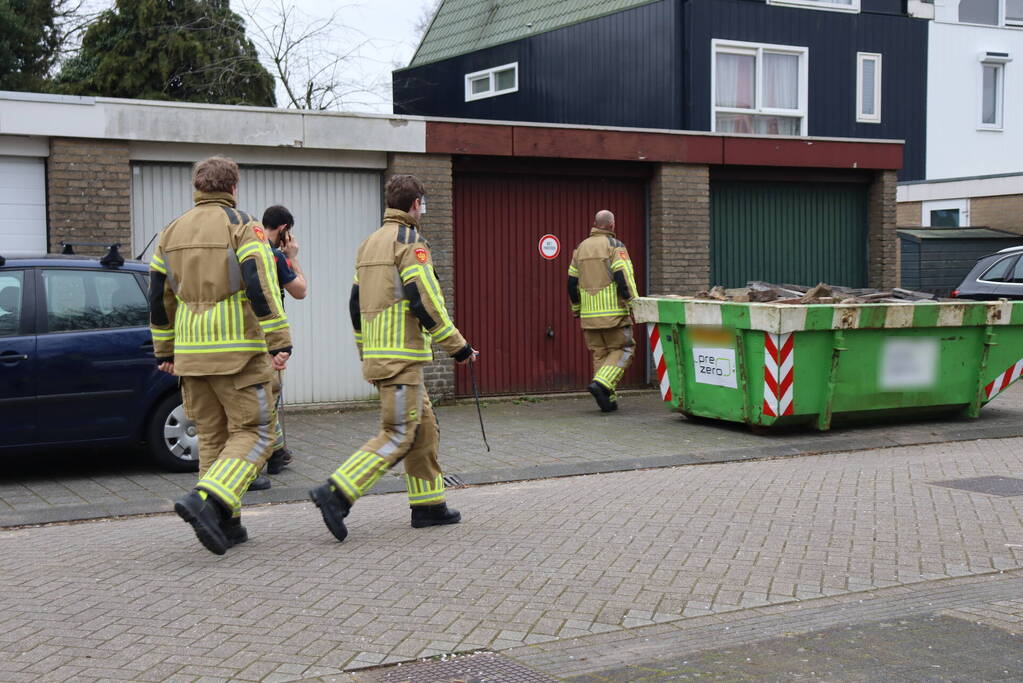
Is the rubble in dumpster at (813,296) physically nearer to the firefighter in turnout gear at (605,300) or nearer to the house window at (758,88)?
the firefighter in turnout gear at (605,300)

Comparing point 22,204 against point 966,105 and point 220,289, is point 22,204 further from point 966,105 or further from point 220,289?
point 966,105

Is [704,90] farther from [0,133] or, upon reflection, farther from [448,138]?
[0,133]

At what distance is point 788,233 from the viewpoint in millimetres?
15352

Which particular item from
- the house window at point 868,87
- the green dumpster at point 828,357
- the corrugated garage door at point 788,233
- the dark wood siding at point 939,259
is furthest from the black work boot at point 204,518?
the house window at point 868,87

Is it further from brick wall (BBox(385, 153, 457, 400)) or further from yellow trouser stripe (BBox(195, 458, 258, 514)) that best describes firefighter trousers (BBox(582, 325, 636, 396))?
yellow trouser stripe (BBox(195, 458, 258, 514))

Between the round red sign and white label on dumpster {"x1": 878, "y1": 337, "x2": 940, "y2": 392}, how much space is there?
431cm

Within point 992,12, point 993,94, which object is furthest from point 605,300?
point 992,12

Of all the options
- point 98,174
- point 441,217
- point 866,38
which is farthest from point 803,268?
point 866,38

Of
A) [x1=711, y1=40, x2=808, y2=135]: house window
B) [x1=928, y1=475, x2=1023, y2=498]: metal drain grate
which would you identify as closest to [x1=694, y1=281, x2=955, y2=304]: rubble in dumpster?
[x1=928, y1=475, x2=1023, y2=498]: metal drain grate

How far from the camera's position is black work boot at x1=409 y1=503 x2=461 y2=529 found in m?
6.77

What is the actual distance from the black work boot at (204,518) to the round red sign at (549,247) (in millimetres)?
8183

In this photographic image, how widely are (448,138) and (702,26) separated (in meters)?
10.4

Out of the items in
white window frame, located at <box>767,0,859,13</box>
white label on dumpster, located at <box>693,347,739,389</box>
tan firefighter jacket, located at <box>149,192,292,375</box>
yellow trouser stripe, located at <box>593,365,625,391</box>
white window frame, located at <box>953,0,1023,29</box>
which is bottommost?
yellow trouser stripe, located at <box>593,365,625,391</box>

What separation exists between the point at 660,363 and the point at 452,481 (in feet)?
12.7
